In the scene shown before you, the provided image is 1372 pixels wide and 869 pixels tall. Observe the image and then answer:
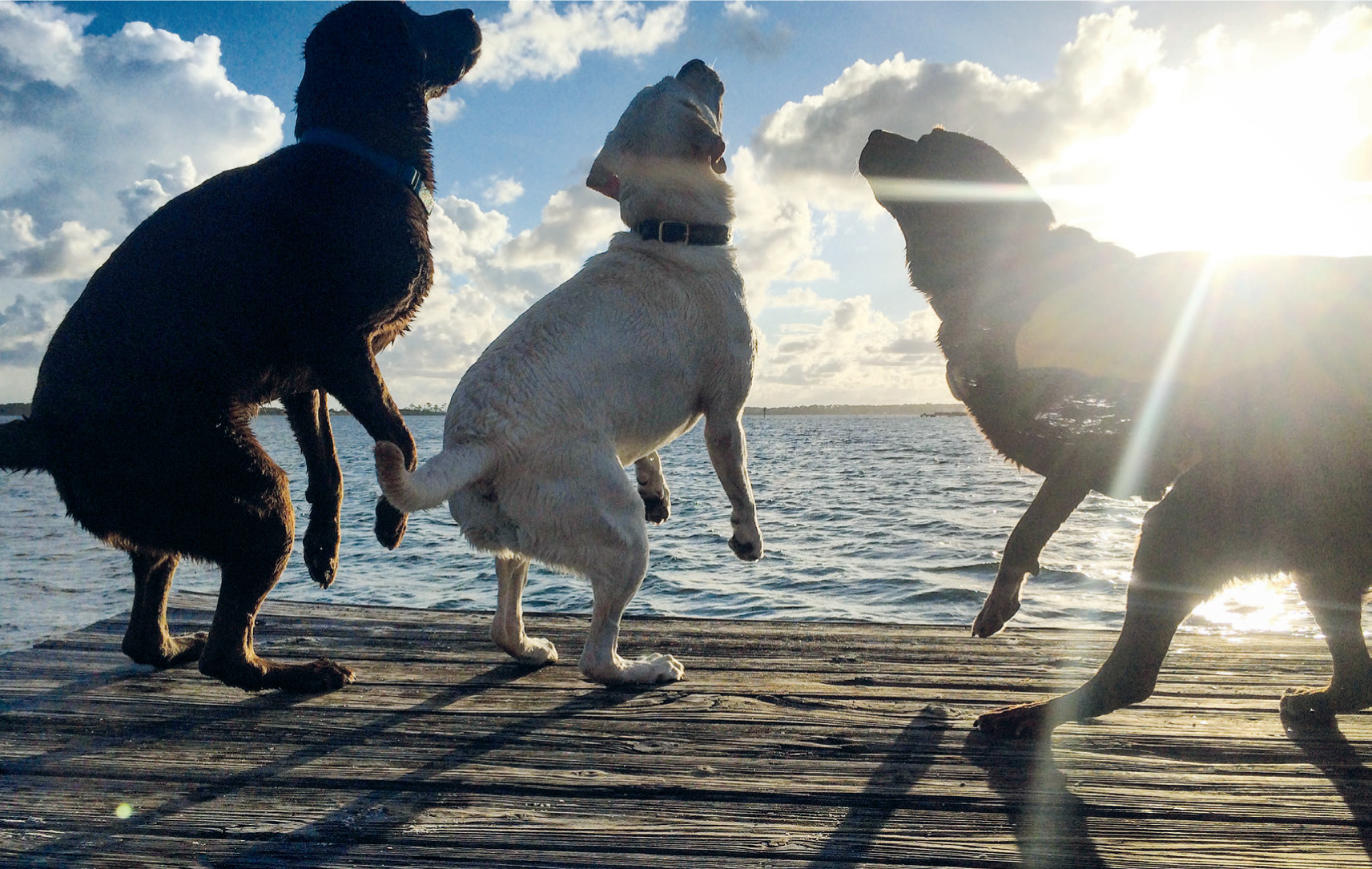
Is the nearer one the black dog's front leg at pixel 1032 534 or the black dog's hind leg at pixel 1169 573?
the black dog's hind leg at pixel 1169 573

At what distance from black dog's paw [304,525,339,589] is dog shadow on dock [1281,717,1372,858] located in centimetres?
337

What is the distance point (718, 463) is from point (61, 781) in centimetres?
240

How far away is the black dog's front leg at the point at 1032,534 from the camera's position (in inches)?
100

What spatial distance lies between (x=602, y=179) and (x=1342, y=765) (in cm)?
350

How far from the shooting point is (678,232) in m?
3.39

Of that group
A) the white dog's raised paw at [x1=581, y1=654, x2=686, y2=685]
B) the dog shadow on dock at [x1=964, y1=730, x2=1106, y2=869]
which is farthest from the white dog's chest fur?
the dog shadow on dock at [x1=964, y1=730, x2=1106, y2=869]

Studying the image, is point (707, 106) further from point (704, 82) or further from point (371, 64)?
point (371, 64)

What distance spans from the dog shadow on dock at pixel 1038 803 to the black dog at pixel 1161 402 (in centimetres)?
11

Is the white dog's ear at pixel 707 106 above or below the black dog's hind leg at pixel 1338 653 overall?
above

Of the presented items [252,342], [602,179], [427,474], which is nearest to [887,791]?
[427,474]

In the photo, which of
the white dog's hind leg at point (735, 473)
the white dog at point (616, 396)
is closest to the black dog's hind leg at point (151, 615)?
the white dog at point (616, 396)

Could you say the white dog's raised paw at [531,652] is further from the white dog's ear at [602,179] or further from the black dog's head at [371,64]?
the black dog's head at [371,64]

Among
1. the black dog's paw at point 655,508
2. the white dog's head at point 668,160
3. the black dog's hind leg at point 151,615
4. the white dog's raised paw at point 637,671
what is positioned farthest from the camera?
the black dog's paw at point 655,508

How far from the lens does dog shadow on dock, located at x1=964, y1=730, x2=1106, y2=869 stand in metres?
1.92
